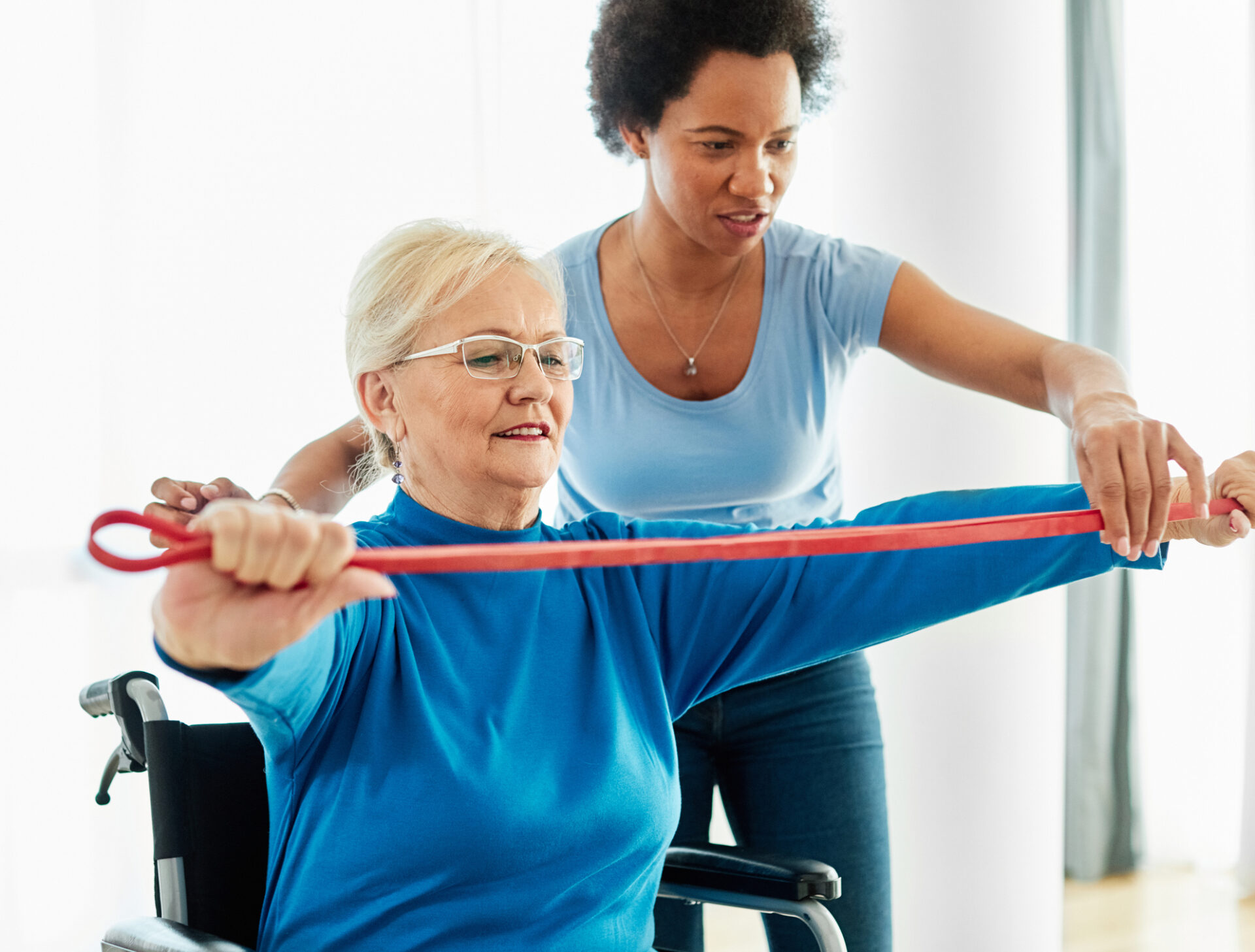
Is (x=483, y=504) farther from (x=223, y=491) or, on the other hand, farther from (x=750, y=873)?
Answer: (x=750, y=873)

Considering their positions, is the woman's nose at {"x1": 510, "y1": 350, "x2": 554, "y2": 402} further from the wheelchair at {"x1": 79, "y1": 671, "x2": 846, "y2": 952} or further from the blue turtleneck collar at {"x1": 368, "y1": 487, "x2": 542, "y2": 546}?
the wheelchair at {"x1": 79, "y1": 671, "x2": 846, "y2": 952}

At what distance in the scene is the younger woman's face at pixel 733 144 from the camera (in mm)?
1456

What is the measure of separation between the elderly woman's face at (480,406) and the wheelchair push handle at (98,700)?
44 cm

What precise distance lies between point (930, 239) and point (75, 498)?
194cm

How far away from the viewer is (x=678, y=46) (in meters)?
1.50

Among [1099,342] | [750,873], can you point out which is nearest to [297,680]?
[750,873]

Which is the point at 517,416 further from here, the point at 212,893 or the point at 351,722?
the point at 212,893

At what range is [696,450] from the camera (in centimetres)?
159

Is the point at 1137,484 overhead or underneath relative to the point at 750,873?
overhead

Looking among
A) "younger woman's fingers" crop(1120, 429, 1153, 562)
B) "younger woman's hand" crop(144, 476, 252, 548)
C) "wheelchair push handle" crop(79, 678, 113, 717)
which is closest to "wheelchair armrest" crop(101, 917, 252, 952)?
"wheelchair push handle" crop(79, 678, 113, 717)

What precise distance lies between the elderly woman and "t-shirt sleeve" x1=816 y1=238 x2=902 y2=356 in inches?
15.3

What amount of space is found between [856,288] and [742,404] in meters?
0.23

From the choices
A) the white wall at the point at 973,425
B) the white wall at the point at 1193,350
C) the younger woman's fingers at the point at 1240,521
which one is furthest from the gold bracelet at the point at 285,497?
the white wall at the point at 1193,350

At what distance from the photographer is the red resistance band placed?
2.64 ft
